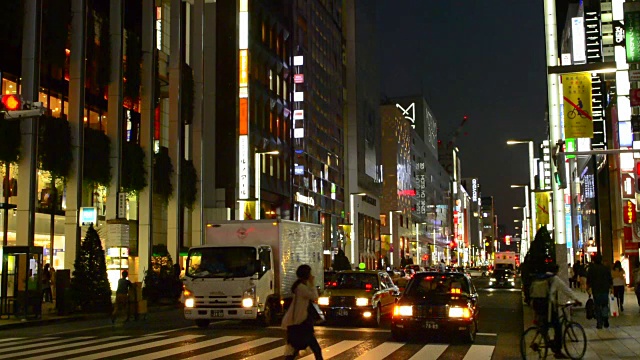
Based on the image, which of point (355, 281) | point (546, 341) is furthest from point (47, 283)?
point (546, 341)

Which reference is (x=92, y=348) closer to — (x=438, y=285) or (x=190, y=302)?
(x=190, y=302)

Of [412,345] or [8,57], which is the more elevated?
[8,57]

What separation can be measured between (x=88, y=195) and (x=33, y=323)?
16.2 metres

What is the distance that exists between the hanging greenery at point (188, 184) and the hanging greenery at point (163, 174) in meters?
1.76

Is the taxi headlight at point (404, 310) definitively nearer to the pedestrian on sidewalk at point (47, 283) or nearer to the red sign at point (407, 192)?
the pedestrian on sidewalk at point (47, 283)

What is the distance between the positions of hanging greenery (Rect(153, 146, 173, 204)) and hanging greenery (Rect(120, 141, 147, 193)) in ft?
5.87

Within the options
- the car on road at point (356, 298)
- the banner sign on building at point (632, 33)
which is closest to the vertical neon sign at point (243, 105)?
the car on road at point (356, 298)

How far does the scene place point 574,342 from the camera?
14.6 meters

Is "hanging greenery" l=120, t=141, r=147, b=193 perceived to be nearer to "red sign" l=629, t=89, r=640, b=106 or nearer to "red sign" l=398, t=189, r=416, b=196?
"red sign" l=629, t=89, r=640, b=106

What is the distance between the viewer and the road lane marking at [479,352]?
51.6 feet

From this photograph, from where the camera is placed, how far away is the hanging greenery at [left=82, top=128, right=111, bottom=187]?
126 feet

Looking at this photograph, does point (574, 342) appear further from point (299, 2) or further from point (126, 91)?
point (299, 2)

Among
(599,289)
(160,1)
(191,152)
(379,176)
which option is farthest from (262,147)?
(379,176)

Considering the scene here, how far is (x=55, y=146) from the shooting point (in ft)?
116
